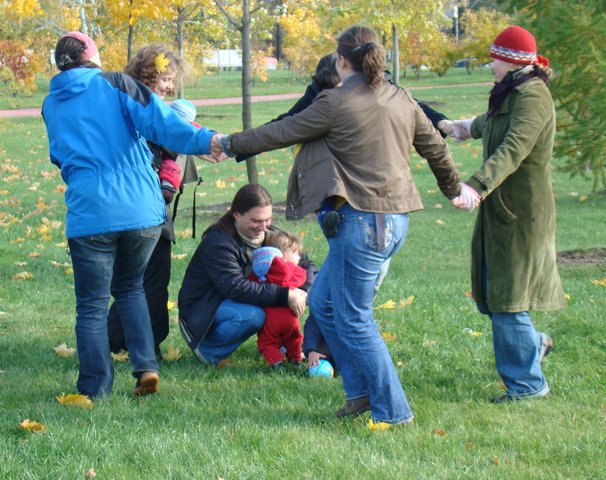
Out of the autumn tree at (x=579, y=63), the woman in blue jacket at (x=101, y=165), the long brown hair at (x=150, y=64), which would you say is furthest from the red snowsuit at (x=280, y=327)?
the autumn tree at (x=579, y=63)

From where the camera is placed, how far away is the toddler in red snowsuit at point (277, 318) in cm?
543

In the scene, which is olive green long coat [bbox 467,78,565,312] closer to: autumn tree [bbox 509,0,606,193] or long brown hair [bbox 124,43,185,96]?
long brown hair [bbox 124,43,185,96]

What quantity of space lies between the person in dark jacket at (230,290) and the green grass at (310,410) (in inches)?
7.4

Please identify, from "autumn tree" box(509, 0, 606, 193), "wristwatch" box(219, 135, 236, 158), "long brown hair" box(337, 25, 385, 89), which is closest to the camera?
"long brown hair" box(337, 25, 385, 89)

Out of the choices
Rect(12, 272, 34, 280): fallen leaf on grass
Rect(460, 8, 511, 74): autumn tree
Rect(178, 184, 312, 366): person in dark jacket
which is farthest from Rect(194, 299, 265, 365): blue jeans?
Rect(460, 8, 511, 74): autumn tree

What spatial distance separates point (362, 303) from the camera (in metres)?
4.07

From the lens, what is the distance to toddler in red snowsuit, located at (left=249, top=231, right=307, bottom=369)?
5430 millimetres

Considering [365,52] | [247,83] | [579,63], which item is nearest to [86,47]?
[365,52]

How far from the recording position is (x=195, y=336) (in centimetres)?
548

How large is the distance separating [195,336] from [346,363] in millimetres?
1440

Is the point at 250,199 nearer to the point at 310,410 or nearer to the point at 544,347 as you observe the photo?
the point at 310,410

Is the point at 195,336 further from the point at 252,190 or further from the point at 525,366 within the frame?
the point at 525,366

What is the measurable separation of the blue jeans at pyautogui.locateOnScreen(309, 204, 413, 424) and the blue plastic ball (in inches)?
34.3

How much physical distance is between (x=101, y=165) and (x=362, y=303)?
4.85 ft
